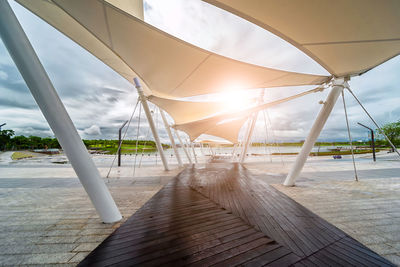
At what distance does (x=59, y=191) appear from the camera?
4891 millimetres

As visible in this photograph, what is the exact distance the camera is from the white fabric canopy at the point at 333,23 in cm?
215

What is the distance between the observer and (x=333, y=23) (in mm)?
2418

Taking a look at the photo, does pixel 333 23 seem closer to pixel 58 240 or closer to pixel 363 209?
→ pixel 363 209

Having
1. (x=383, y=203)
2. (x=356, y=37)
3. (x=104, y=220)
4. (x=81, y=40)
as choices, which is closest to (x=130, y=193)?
(x=104, y=220)

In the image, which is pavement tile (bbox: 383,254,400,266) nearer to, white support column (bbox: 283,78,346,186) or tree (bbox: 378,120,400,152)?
white support column (bbox: 283,78,346,186)

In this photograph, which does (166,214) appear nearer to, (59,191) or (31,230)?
(31,230)

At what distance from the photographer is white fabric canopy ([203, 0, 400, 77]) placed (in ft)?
7.07

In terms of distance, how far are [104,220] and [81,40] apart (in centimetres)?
522

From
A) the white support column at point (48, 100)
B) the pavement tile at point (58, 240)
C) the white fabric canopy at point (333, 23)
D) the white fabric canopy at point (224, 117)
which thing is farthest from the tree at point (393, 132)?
the pavement tile at point (58, 240)

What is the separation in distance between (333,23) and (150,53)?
3788mm

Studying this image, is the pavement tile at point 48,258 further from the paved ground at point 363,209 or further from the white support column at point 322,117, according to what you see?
the white support column at point 322,117

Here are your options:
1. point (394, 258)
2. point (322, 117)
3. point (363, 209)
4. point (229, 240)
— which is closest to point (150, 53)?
point (229, 240)

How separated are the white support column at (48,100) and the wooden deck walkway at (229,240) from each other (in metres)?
0.99

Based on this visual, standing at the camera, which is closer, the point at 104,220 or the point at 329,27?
the point at 329,27
